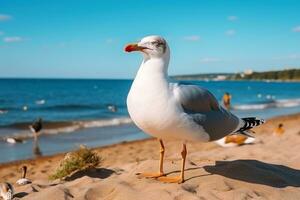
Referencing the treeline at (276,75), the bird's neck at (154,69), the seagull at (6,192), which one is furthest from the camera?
the treeline at (276,75)

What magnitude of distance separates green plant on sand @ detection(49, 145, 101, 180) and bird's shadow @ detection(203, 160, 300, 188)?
2.20 m

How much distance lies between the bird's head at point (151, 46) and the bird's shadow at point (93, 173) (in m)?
2.70

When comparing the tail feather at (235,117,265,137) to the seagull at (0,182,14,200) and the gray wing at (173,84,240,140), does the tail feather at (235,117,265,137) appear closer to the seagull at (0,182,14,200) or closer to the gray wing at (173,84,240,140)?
the gray wing at (173,84,240,140)

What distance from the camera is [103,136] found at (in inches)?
683

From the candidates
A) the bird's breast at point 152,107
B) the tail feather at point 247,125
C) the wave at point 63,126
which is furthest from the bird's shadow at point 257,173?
the wave at point 63,126

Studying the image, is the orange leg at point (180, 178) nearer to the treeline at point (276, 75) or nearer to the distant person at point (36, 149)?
the distant person at point (36, 149)

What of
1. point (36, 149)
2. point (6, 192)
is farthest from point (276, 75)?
point (6, 192)

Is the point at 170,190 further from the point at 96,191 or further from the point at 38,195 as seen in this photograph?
the point at 38,195

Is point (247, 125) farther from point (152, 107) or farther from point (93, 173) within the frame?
point (93, 173)

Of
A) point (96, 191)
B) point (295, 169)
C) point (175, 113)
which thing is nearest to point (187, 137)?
point (175, 113)

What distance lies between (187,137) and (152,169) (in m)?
1.30

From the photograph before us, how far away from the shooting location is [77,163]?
645 cm

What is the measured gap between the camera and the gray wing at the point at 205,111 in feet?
13.2

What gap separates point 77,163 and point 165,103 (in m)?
3.02
